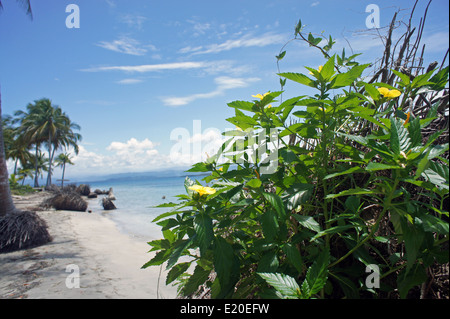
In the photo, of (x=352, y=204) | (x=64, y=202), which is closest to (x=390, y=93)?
(x=352, y=204)

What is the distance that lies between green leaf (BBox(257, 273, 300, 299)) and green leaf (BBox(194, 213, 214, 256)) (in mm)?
168

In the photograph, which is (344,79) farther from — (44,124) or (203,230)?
(44,124)

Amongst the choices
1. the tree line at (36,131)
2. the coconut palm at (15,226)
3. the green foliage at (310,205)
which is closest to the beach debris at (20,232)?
the coconut palm at (15,226)

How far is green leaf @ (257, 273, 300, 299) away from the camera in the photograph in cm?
69

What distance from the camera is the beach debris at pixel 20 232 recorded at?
5507 mm

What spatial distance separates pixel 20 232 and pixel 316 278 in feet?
22.4

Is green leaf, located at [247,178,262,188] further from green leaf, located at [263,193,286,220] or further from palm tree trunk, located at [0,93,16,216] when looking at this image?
palm tree trunk, located at [0,93,16,216]

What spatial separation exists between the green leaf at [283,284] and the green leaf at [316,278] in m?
0.02

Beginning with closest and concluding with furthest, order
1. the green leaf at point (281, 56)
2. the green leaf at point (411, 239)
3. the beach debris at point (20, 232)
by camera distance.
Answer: the green leaf at point (411, 239)
the green leaf at point (281, 56)
the beach debris at point (20, 232)

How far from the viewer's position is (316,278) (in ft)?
2.40

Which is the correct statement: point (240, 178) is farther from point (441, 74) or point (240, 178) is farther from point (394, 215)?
point (441, 74)

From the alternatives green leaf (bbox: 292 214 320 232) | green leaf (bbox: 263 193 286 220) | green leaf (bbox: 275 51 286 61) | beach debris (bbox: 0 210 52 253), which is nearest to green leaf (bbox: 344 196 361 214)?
green leaf (bbox: 292 214 320 232)

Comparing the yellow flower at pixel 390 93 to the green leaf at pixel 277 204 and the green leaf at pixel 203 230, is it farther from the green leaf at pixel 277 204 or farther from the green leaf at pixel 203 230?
the green leaf at pixel 203 230
